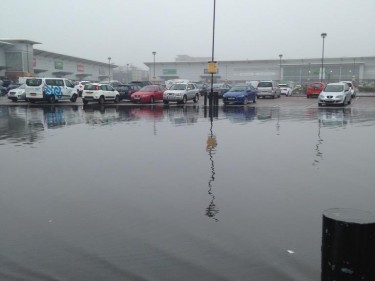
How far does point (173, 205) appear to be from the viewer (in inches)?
227

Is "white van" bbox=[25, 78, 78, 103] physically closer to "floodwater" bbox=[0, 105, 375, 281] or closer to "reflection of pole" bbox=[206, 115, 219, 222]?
"floodwater" bbox=[0, 105, 375, 281]

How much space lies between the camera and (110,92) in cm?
3041

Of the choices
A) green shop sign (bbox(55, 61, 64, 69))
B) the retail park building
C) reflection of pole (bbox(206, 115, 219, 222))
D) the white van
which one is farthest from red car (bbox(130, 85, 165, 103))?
green shop sign (bbox(55, 61, 64, 69))

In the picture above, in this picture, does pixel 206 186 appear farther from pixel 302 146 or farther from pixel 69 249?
pixel 302 146

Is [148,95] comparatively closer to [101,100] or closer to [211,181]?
[101,100]

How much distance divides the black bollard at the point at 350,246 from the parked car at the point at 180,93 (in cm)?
2675

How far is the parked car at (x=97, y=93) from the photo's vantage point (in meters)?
29.2

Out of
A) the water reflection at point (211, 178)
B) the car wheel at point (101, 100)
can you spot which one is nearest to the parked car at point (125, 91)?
the car wheel at point (101, 100)

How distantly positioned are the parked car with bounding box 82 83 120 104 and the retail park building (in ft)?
131

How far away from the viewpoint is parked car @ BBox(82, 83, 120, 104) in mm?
29219

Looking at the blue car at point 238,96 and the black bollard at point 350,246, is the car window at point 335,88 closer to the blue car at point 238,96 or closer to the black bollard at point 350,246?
the blue car at point 238,96

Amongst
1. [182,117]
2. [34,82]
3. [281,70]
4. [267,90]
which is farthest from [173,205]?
[281,70]

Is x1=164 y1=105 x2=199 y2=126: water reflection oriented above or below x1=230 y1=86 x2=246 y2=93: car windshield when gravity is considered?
below

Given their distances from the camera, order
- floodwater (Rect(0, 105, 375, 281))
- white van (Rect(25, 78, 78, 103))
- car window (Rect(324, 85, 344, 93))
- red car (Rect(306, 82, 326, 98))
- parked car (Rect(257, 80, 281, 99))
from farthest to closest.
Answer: red car (Rect(306, 82, 326, 98)) → parked car (Rect(257, 80, 281, 99)) → white van (Rect(25, 78, 78, 103)) → car window (Rect(324, 85, 344, 93)) → floodwater (Rect(0, 105, 375, 281))
